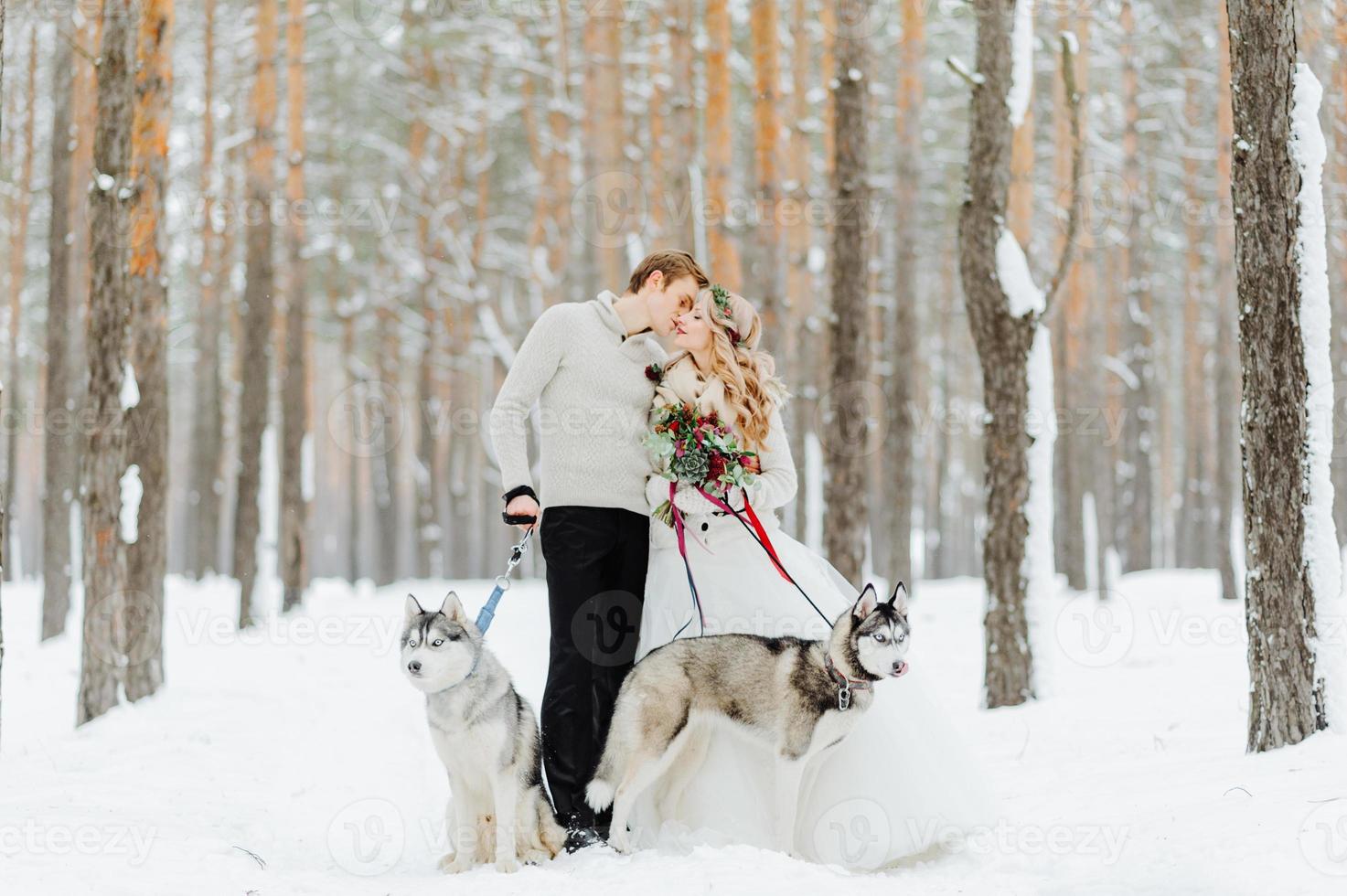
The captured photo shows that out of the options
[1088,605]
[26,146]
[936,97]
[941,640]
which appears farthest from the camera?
[936,97]

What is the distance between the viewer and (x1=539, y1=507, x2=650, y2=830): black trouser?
15.0ft

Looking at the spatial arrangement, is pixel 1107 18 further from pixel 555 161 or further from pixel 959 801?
pixel 959 801

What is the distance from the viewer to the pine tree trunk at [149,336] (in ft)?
27.2

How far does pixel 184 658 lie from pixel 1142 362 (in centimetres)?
1420

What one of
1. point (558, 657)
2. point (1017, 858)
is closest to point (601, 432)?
point (558, 657)

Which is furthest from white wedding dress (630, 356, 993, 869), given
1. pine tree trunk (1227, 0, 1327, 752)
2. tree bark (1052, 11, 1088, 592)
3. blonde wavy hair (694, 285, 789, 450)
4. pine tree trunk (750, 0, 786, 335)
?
tree bark (1052, 11, 1088, 592)

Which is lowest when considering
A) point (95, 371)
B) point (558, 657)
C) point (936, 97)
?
point (558, 657)

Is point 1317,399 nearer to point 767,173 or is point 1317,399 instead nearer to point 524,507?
point 524,507

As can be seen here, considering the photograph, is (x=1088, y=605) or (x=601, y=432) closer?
(x=601, y=432)

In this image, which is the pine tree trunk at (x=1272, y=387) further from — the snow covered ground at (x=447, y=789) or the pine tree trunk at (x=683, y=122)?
the pine tree trunk at (x=683, y=122)

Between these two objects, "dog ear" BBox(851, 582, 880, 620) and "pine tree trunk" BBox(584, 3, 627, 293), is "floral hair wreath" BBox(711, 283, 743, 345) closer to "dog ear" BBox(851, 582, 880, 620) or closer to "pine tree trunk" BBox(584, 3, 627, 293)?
"dog ear" BBox(851, 582, 880, 620)

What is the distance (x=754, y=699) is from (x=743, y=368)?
1.39 metres

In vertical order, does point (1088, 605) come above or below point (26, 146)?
below

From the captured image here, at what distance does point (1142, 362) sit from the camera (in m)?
17.3
